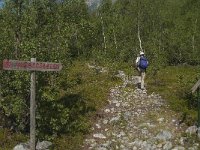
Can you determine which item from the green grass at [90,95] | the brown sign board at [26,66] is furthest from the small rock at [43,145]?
the brown sign board at [26,66]

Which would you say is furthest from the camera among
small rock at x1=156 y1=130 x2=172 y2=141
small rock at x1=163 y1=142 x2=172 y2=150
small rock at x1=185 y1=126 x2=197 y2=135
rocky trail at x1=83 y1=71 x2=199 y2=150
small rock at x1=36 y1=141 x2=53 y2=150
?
small rock at x1=185 y1=126 x2=197 y2=135

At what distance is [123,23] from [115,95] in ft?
172

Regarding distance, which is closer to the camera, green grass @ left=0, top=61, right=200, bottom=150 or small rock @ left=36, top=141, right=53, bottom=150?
small rock @ left=36, top=141, right=53, bottom=150

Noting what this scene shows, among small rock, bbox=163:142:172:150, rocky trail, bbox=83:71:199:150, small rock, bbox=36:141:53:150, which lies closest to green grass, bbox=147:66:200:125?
rocky trail, bbox=83:71:199:150

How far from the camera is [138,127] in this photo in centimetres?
2103

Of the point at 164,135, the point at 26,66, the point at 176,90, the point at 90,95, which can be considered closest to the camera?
the point at 26,66

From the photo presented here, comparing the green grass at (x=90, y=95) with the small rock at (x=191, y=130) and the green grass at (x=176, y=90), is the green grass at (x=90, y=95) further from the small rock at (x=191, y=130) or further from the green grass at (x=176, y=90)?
the small rock at (x=191, y=130)

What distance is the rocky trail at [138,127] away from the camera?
62.0 ft

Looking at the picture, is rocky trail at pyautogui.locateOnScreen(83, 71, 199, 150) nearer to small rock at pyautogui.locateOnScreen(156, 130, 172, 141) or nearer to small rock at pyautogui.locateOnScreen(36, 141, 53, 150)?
small rock at pyautogui.locateOnScreen(156, 130, 172, 141)

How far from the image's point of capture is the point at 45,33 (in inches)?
790

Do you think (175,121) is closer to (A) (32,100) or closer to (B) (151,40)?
(A) (32,100)

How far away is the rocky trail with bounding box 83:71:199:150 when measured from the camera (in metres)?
18.9

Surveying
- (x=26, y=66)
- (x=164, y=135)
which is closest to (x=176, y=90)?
(x=164, y=135)

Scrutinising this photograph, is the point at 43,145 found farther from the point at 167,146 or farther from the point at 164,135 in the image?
the point at 164,135
